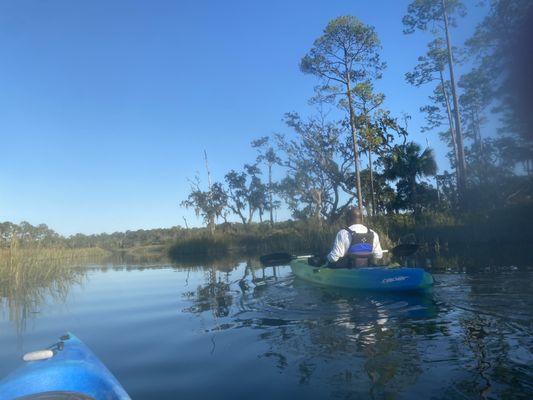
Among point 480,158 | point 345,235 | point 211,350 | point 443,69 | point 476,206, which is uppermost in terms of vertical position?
point 443,69

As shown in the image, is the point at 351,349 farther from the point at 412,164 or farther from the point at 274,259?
the point at 412,164

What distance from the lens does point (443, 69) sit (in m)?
24.1

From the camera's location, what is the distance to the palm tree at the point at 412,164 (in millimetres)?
27219

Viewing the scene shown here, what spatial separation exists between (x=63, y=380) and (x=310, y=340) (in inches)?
103

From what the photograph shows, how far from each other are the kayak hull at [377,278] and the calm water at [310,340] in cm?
23

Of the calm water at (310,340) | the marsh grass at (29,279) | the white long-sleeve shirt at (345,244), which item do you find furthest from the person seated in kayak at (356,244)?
the marsh grass at (29,279)

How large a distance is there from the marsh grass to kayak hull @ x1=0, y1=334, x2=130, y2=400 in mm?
4913

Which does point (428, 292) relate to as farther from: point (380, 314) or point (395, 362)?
point (395, 362)

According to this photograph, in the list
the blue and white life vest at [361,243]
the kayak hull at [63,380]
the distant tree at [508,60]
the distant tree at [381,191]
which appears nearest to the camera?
the kayak hull at [63,380]

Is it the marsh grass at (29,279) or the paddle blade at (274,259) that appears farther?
the paddle blade at (274,259)

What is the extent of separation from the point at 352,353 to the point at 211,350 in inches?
57.2

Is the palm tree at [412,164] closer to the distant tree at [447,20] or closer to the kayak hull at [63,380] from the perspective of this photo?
the distant tree at [447,20]

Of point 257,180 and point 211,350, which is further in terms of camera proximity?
point 257,180

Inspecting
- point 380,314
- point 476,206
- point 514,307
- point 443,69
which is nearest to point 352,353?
point 380,314
